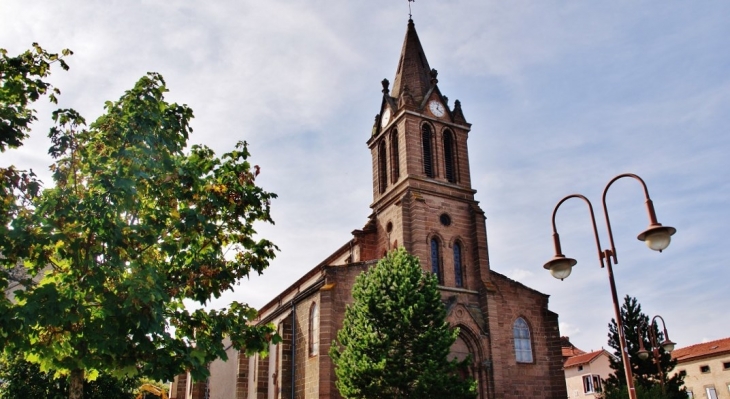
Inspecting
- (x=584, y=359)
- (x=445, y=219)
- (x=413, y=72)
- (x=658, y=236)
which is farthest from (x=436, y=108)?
(x=584, y=359)

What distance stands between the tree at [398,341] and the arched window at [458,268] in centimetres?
680

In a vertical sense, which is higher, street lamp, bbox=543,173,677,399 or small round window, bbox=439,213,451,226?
small round window, bbox=439,213,451,226

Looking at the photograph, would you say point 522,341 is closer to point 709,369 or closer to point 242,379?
point 242,379

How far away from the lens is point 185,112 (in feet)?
47.7

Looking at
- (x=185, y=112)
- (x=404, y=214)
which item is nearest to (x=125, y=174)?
(x=185, y=112)

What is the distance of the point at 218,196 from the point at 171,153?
1.52 metres

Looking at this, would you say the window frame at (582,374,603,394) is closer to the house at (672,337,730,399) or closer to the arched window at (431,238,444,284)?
the house at (672,337,730,399)

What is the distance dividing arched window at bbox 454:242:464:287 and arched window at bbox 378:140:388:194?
5.78m

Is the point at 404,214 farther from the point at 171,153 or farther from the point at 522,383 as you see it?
the point at 171,153

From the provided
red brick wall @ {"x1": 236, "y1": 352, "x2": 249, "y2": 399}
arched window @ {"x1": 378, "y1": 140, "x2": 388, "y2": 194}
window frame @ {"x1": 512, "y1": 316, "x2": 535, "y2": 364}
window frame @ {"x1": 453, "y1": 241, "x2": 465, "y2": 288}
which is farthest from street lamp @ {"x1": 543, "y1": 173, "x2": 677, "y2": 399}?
red brick wall @ {"x1": 236, "y1": 352, "x2": 249, "y2": 399}

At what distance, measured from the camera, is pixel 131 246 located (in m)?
12.5

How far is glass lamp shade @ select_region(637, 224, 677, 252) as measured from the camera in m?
10.9

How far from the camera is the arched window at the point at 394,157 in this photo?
34562 millimetres

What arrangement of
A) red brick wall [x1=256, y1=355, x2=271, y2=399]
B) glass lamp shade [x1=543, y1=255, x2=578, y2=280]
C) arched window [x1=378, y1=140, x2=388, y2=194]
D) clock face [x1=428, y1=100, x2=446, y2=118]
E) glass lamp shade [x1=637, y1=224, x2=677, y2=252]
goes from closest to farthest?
glass lamp shade [x1=637, y1=224, x2=677, y2=252] < glass lamp shade [x1=543, y1=255, x2=578, y2=280] < red brick wall [x1=256, y1=355, x2=271, y2=399] < clock face [x1=428, y1=100, x2=446, y2=118] < arched window [x1=378, y1=140, x2=388, y2=194]
